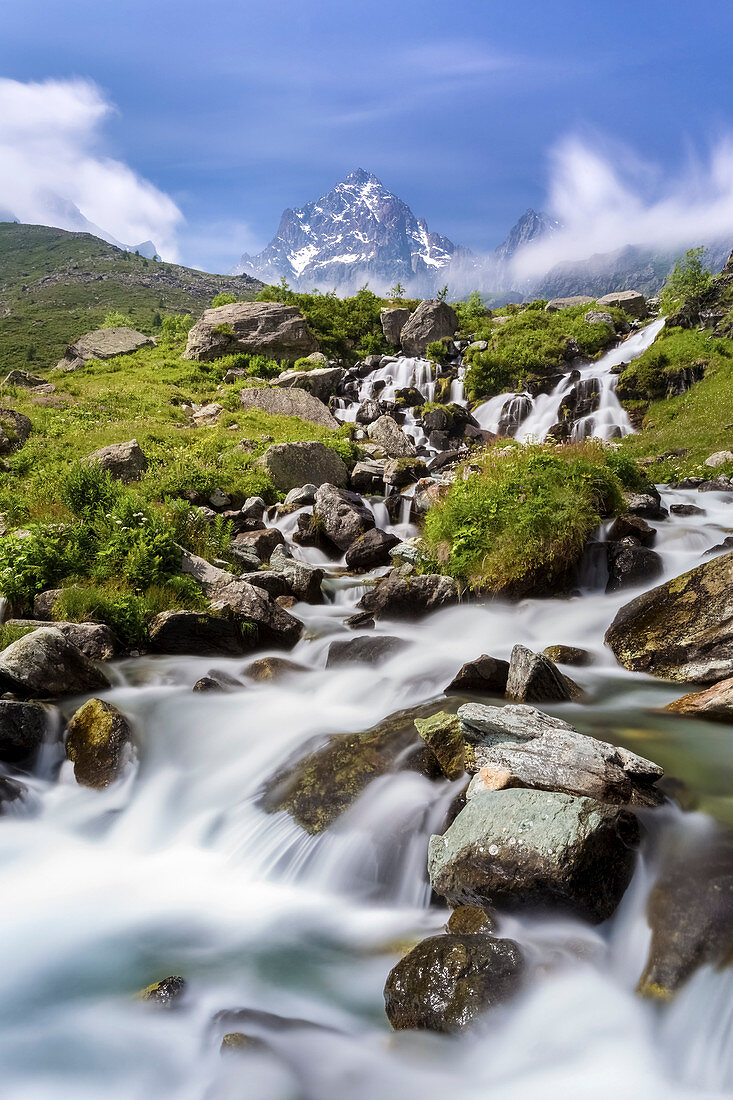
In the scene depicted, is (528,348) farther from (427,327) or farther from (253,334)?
(253,334)

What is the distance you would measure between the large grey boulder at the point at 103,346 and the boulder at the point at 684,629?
3769cm

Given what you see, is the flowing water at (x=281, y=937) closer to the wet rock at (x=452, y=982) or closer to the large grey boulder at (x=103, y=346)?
the wet rock at (x=452, y=982)

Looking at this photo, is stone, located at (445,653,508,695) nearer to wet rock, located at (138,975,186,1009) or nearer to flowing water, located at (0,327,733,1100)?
flowing water, located at (0,327,733,1100)

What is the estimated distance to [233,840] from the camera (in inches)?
246

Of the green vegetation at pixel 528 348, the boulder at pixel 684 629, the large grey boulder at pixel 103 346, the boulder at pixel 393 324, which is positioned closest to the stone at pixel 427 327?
the boulder at pixel 393 324

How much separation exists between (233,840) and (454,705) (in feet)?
10.2

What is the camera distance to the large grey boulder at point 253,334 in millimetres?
37594

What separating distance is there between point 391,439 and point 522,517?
15653mm

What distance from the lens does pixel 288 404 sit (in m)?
29.8

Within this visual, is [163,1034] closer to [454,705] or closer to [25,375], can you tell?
[454,705]

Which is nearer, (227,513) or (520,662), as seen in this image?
(520,662)

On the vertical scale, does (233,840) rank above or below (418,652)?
below

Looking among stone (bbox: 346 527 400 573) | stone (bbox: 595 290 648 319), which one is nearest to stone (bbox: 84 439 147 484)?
stone (bbox: 346 527 400 573)

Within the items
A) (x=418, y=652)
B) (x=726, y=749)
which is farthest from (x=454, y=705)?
(x=726, y=749)
